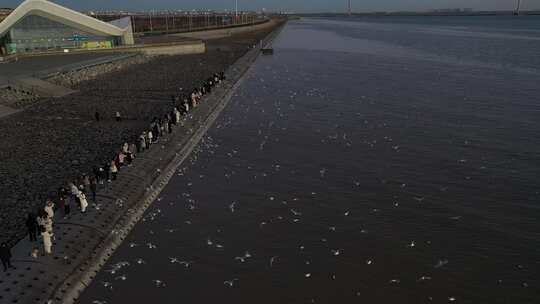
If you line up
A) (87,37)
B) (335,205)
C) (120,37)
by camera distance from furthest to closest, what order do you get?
(120,37) → (87,37) → (335,205)

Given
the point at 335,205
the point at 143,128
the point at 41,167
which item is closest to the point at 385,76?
the point at 143,128

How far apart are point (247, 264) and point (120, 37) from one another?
217 feet

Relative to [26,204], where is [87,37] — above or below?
above

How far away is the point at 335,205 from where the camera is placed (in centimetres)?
1934

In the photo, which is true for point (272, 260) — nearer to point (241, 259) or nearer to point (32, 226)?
point (241, 259)

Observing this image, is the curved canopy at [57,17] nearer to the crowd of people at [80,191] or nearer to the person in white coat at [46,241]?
the crowd of people at [80,191]

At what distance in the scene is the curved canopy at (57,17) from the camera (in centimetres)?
5859

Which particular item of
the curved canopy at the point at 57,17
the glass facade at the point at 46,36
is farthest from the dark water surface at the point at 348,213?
the glass facade at the point at 46,36

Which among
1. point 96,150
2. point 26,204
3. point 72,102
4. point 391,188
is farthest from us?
point 72,102

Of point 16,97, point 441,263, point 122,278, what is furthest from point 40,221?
point 16,97

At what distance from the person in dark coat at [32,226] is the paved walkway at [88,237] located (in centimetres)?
24

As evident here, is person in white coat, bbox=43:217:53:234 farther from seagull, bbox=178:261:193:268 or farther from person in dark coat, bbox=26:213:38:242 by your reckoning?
seagull, bbox=178:261:193:268

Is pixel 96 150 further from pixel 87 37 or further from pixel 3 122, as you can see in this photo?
pixel 87 37

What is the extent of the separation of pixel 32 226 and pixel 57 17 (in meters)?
57.7
